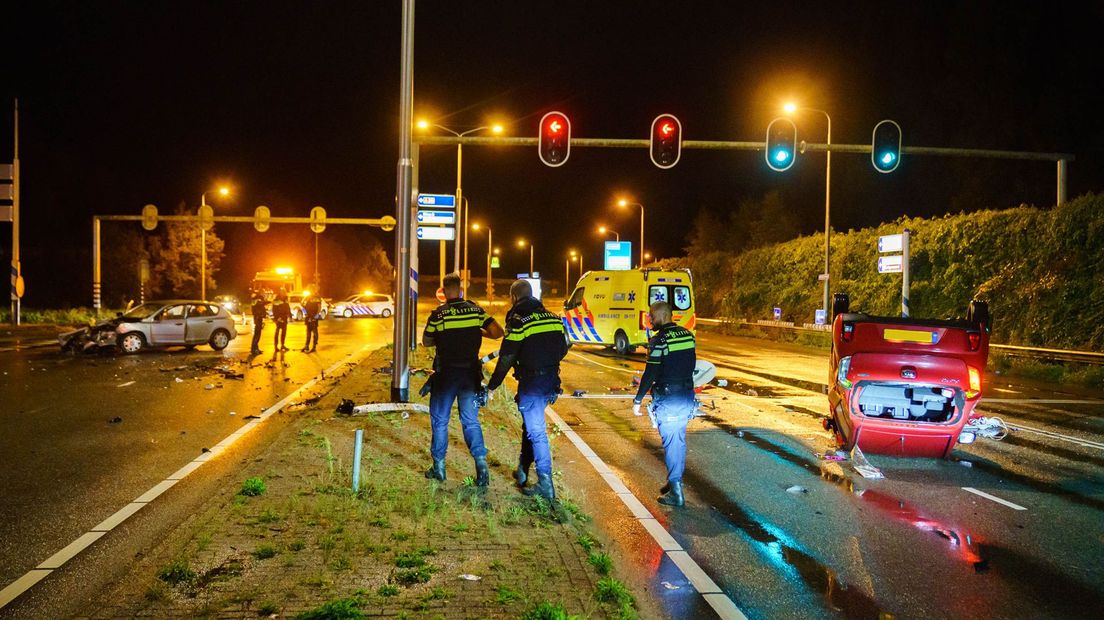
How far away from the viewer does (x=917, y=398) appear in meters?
8.58

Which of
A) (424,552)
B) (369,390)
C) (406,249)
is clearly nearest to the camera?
(424,552)

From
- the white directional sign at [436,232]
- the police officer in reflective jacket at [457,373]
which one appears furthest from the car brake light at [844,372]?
the white directional sign at [436,232]

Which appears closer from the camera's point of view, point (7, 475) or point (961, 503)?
point (961, 503)

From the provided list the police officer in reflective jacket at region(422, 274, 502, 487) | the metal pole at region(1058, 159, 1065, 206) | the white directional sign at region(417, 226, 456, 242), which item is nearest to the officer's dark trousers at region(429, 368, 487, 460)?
the police officer in reflective jacket at region(422, 274, 502, 487)

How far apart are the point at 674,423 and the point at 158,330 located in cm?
1904

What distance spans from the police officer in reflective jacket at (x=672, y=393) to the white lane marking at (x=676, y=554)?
378 mm

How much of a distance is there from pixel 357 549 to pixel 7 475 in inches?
185

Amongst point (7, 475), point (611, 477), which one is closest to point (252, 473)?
point (7, 475)

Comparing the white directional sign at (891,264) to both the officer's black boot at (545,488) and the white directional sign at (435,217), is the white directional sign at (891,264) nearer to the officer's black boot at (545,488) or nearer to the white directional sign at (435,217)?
the white directional sign at (435,217)

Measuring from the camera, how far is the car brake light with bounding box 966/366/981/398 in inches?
322

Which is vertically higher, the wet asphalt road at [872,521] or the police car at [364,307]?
the police car at [364,307]

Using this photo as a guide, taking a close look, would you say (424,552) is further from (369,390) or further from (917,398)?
(369,390)

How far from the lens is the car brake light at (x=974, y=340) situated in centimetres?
820

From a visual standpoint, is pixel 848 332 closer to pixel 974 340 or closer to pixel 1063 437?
pixel 974 340
